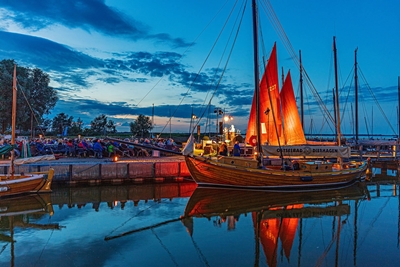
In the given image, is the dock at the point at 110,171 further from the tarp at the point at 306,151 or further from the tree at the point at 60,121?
the tree at the point at 60,121

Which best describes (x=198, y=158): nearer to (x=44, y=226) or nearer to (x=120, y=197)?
(x=120, y=197)

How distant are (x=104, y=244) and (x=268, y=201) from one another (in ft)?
30.9

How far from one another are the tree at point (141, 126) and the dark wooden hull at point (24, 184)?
6392 centimetres

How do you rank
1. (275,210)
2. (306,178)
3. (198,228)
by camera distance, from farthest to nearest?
(306,178) → (275,210) → (198,228)

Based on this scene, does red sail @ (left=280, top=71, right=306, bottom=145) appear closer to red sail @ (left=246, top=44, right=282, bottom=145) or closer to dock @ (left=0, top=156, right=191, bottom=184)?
red sail @ (left=246, top=44, right=282, bottom=145)

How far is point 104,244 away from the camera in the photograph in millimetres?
10961

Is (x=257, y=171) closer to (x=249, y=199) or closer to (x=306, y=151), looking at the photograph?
(x=249, y=199)

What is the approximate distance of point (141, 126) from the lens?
83.4 metres

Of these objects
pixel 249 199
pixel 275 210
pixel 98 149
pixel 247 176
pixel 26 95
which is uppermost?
pixel 26 95

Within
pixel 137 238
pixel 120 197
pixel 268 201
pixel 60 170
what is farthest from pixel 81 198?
pixel 268 201

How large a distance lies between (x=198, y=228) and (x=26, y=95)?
4766 centimetres

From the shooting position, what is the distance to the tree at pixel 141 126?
82.7m

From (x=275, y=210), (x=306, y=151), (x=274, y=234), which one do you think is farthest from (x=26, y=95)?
(x=274, y=234)

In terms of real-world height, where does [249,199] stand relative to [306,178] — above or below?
below
